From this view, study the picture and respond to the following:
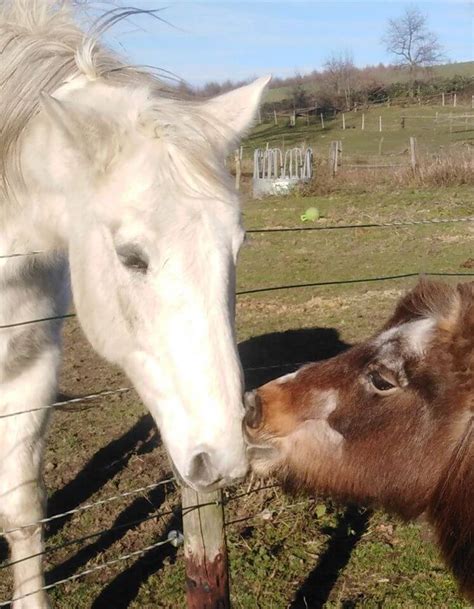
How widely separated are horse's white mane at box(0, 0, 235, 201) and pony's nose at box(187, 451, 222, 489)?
1.16 meters

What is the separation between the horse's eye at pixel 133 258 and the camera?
235cm

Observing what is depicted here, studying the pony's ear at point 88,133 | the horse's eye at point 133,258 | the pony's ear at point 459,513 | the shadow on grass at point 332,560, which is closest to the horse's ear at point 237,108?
the pony's ear at point 88,133

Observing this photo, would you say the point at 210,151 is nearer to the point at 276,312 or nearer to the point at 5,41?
the point at 5,41

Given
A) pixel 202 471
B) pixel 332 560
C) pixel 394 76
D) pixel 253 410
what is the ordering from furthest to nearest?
pixel 394 76 → pixel 332 560 → pixel 253 410 → pixel 202 471

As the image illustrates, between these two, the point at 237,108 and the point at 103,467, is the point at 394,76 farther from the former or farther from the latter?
the point at 237,108

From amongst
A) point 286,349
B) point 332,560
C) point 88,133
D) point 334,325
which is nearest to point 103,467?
point 332,560

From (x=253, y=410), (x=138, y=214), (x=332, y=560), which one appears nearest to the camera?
(x=138, y=214)

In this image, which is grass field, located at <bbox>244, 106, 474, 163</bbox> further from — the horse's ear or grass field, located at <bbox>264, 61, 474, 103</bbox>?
the horse's ear

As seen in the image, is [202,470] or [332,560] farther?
[332,560]

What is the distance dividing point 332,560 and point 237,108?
2802 mm

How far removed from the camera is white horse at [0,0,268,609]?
2.27 metres

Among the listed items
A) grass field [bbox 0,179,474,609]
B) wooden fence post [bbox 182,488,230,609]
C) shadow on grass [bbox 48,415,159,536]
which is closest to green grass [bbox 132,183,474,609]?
grass field [bbox 0,179,474,609]

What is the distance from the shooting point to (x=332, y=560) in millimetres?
4160

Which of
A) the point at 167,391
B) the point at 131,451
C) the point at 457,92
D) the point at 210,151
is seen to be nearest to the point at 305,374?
the point at 167,391
